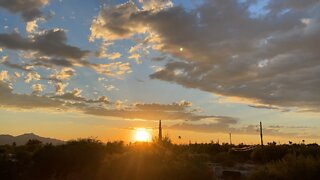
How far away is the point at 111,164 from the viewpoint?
29.9 metres

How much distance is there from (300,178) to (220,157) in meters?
29.6

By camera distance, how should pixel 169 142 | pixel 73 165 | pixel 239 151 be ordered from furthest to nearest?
pixel 239 151, pixel 169 142, pixel 73 165

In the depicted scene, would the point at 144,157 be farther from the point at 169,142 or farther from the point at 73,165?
the point at 169,142

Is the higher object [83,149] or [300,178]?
[83,149]

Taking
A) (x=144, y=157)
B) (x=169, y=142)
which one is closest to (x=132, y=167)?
(x=144, y=157)

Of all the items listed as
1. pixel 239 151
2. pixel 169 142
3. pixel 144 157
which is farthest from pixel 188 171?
pixel 239 151

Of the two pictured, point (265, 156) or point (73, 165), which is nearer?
point (73, 165)

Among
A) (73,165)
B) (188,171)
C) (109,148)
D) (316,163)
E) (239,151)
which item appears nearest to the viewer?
(188,171)

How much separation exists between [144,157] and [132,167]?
110 centimetres

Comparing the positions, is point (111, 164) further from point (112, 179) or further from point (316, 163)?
point (316, 163)

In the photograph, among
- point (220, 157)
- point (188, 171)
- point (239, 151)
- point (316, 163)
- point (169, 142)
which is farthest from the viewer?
point (239, 151)

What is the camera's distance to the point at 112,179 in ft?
93.0

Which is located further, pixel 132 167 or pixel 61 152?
pixel 61 152

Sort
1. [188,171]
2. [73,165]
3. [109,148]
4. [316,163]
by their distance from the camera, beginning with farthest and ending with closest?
1. [109,148]
2. [73,165]
3. [316,163]
4. [188,171]
